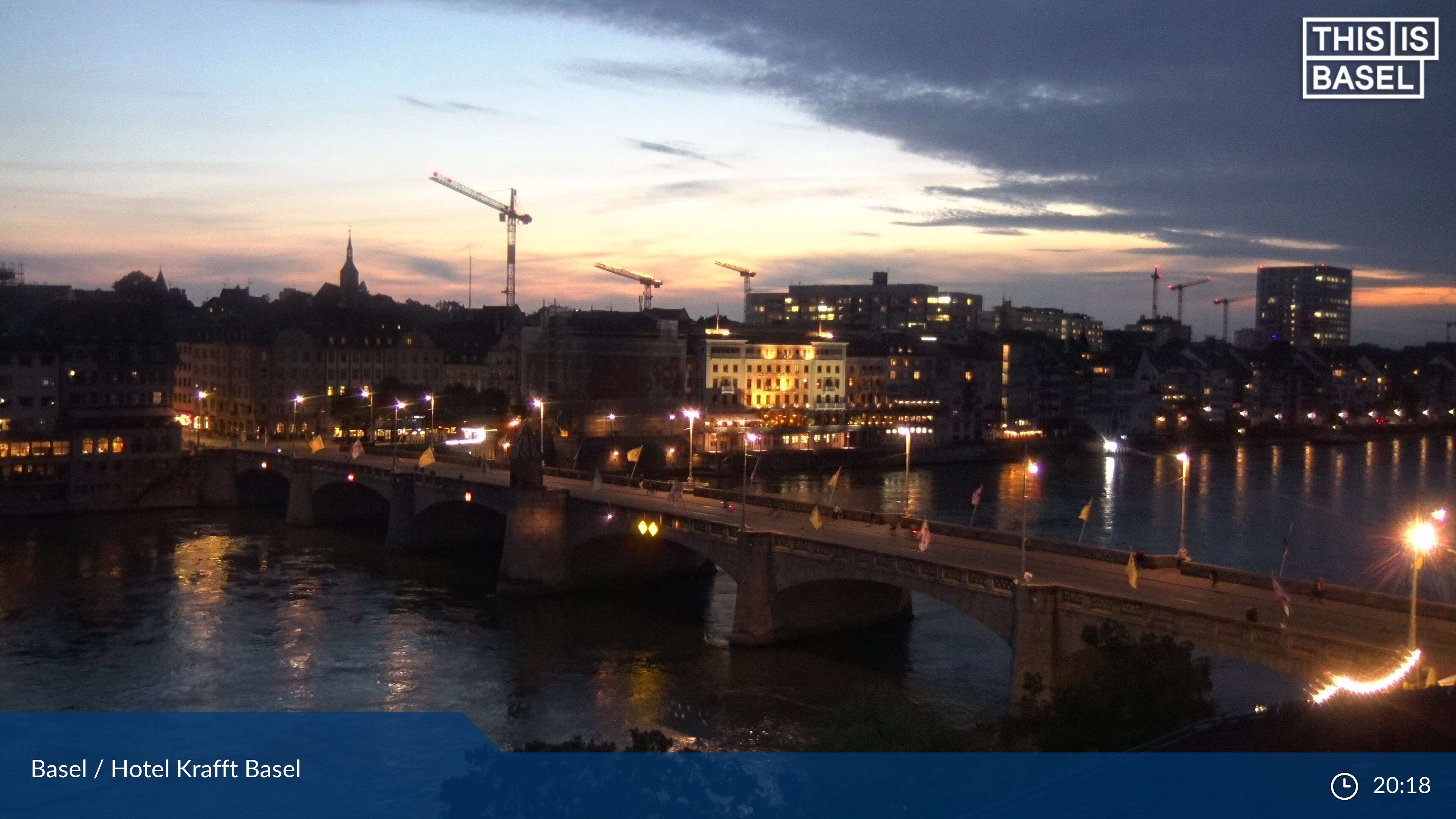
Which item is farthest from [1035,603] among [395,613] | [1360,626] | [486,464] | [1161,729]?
[486,464]

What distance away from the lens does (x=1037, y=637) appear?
26.7 meters

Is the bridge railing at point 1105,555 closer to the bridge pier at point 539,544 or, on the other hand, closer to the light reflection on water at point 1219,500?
the bridge pier at point 539,544

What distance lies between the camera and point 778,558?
1403 inches

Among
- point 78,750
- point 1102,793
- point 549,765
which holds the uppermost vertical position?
point 1102,793

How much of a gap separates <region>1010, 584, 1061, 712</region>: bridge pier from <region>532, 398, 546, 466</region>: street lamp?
44098mm

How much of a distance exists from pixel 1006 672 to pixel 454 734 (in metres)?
13.9

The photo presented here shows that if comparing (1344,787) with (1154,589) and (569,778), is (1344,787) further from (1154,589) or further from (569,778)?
(1154,589)

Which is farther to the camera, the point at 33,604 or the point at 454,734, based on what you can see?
the point at 33,604

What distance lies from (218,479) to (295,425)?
2824 centimetres

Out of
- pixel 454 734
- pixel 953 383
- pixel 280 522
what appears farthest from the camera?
pixel 953 383

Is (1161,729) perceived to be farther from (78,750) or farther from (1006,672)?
(78,750)

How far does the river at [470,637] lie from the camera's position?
30875 mm

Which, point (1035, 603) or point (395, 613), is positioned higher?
point (1035, 603)

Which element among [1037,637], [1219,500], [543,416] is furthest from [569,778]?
[1219,500]
